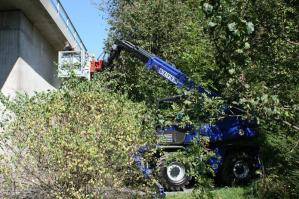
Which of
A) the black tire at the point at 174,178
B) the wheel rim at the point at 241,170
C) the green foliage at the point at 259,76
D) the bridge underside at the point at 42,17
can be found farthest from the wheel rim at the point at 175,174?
the bridge underside at the point at 42,17

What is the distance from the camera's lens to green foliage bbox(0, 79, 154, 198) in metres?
6.62

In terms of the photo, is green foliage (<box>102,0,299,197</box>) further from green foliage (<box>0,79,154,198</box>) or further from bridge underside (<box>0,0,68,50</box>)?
bridge underside (<box>0,0,68,50</box>)

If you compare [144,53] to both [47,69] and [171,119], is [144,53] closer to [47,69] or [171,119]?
[47,69]

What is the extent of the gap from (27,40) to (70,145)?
11335 millimetres

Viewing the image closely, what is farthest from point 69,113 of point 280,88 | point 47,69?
point 47,69

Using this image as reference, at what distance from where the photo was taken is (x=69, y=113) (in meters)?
7.28

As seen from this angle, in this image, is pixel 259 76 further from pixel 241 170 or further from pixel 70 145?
pixel 241 170

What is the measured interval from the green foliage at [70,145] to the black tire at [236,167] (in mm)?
6280

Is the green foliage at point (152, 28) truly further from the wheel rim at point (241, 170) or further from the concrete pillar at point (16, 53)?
the wheel rim at point (241, 170)

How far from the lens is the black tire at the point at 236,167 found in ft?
43.9

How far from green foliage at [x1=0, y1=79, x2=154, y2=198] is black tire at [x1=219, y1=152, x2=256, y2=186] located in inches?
247

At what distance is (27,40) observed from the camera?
17109 mm

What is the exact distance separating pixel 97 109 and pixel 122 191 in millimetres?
1250

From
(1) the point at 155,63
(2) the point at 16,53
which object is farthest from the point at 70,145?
(2) the point at 16,53
